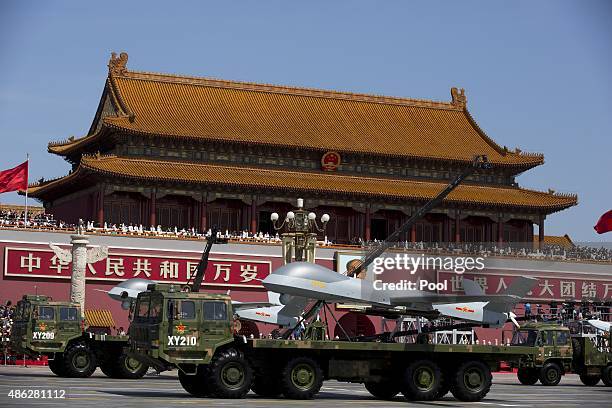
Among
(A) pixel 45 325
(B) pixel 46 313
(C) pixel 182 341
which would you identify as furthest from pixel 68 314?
(C) pixel 182 341

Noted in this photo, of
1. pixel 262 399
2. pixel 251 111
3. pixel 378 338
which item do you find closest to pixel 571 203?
pixel 251 111

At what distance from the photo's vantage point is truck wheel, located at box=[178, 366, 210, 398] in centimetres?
3097

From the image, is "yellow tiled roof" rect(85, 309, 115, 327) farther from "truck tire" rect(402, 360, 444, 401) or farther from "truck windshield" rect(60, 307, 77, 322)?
"truck tire" rect(402, 360, 444, 401)

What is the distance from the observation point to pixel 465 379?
32281 mm

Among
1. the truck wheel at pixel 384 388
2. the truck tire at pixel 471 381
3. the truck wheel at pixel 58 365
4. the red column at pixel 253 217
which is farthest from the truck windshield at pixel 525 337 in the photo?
the red column at pixel 253 217

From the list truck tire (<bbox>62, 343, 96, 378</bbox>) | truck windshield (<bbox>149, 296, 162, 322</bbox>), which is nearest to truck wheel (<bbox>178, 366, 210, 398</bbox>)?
truck windshield (<bbox>149, 296, 162, 322</bbox>)

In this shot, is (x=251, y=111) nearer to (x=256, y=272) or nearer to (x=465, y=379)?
(x=256, y=272)

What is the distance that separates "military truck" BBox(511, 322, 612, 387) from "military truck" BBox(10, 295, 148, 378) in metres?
14.4

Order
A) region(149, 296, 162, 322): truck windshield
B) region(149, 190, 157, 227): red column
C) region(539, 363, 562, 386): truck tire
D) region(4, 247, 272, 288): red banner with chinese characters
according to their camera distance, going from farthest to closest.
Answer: region(149, 190, 157, 227): red column, region(4, 247, 272, 288): red banner with chinese characters, region(539, 363, 562, 386): truck tire, region(149, 296, 162, 322): truck windshield

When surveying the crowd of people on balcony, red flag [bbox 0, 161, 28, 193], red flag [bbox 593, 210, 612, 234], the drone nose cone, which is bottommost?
the drone nose cone

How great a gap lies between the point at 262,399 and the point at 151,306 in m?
3.79

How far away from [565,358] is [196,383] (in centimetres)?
1844

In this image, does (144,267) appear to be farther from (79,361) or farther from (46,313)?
(79,361)

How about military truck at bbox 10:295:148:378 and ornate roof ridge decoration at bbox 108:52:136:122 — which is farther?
ornate roof ridge decoration at bbox 108:52:136:122
